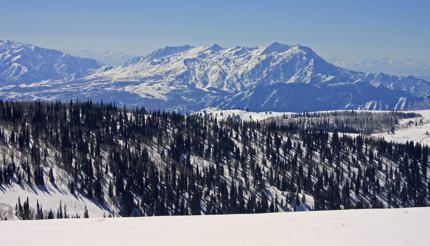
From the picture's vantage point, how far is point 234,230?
117 ft

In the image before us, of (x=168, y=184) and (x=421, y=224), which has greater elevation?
(x=421, y=224)

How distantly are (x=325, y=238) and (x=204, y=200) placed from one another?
15387 centimetres

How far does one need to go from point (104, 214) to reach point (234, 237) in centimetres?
12251

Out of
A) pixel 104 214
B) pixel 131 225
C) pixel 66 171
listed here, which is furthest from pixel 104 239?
pixel 66 171

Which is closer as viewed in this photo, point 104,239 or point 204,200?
point 104,239

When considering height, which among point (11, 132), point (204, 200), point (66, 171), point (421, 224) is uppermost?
point (421, 224)

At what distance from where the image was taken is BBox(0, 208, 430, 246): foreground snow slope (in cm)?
3167

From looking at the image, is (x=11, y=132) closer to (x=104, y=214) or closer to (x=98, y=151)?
(x=98, y=151)

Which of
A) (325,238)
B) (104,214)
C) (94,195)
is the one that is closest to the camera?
(325,238)

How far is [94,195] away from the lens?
16125cm

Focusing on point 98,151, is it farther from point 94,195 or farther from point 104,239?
point 104,239

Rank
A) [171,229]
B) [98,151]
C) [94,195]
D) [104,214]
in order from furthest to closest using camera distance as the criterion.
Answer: [98,151] → [94,195] → [104,214] → [171,229]

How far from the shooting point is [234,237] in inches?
1309

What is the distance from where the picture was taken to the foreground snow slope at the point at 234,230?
31.7 meters
